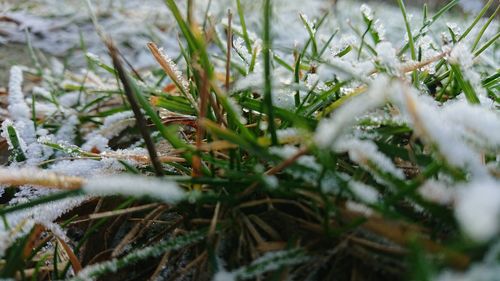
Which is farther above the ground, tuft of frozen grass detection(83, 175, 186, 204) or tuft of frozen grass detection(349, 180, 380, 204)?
tuft of frozen grass detection(349, 180, 380, 204)

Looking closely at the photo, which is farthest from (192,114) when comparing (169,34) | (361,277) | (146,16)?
(146,16)

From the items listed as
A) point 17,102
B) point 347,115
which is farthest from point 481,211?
point 17,102

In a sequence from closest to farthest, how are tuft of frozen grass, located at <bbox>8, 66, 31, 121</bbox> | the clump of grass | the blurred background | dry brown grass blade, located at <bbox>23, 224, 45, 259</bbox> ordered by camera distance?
1. the clump of grass
2. dry brown grass blade, located at <bbox>23, 224, 45, 259</bbox>
3. tuft of frozen grass, located at <bbox>8, 66, 31, 121</bbox>
4. the blurred background

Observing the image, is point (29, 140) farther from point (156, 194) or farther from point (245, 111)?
point (156, 194)

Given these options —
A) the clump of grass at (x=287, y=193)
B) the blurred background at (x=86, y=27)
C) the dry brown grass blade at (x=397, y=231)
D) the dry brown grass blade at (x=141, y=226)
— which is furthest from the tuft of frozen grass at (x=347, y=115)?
the blurred background at (x=86, y=27)

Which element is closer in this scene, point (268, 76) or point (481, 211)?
point (481, 211)

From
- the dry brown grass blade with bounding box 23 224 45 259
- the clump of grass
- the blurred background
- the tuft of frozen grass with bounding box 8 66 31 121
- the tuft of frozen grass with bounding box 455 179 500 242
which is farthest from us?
the blurred background

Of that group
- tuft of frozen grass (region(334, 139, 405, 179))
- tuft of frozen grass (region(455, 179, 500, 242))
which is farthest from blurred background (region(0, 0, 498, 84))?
tuft of frozen grass (region(455, 179, 500, 242))

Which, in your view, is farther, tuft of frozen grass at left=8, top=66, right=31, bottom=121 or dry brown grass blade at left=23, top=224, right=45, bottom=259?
tuft of frozen grass at left=8, top=66, right=31, bottom=121

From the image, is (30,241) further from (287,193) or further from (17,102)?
(17,102)

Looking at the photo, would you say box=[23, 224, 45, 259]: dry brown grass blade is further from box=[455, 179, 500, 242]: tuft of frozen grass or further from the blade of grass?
box=[455, 179, 500, 242]: tuft of frozen grass

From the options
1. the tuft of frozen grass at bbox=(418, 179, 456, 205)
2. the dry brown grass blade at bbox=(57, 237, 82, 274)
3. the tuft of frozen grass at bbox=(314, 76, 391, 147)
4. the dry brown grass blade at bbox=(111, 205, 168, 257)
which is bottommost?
the dry brown grass blade at bbox=(57, 237, 82, 274)
